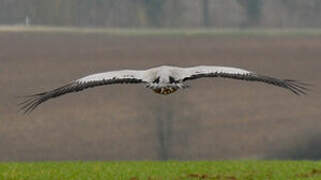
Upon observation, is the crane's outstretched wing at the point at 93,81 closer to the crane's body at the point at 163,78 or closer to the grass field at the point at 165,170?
the crane's body at the point at 163,78

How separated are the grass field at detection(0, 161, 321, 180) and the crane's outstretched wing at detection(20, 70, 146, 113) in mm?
5101

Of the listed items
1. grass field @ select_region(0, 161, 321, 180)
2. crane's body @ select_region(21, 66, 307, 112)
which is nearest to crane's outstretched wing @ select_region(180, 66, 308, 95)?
crane's body @ select_region(21, 66, 307, 112)

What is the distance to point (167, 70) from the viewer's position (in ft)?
82.9

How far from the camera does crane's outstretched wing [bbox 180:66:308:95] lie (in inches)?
997

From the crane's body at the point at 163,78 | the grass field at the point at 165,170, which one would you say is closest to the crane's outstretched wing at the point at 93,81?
the crane's body at the point at 163,78

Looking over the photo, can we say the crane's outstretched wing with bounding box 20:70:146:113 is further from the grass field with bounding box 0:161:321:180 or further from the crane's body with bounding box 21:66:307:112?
the grass field with bounding box 0:161:321:180

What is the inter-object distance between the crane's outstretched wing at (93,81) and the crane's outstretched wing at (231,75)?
107cm

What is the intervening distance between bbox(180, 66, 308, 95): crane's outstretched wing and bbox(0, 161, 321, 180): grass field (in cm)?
584

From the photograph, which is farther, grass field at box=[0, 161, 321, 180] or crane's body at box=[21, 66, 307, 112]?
grass field at box=[0, 161, 321, 180]

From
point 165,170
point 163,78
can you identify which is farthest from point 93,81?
point 165,170

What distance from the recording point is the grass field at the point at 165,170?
31641 mm

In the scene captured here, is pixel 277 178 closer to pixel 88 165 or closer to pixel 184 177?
pixel 184 177

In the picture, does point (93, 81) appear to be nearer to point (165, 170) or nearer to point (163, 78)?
point (163, 78)

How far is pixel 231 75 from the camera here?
2583cm
